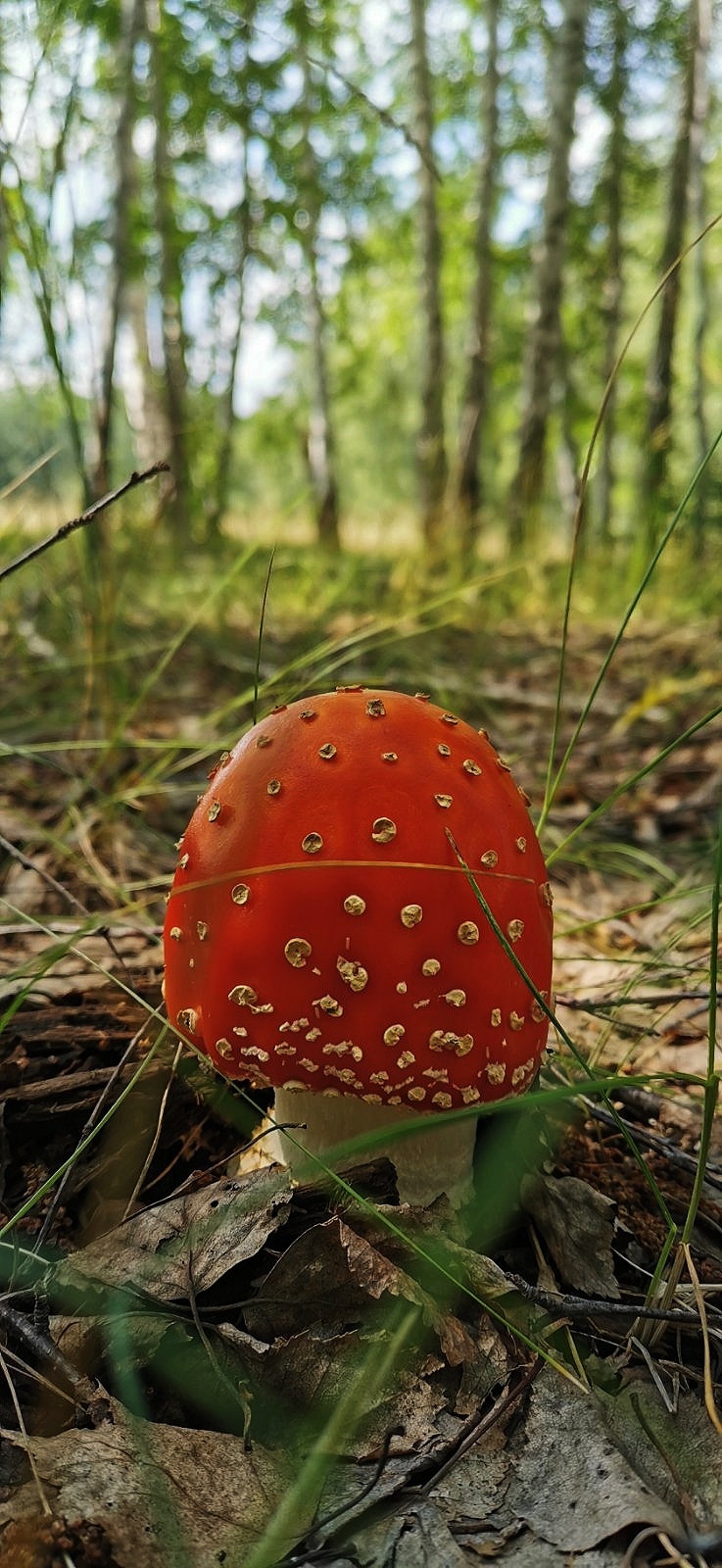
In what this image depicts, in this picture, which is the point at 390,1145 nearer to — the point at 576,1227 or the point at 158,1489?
the point at 576,1227

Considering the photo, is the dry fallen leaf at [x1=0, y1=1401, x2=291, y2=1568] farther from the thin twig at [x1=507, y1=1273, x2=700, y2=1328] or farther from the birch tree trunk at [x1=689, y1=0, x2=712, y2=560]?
the birch tree trunk at [x1=689, y1=0, x2=712, y2=560]

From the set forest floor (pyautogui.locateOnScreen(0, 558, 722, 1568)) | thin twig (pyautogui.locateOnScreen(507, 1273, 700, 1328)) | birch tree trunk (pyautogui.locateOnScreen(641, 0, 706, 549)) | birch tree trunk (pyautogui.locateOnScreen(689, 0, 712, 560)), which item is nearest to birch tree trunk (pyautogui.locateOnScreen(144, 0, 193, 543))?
birch tree trunk (pyautogui.locateOnScreen(641, 0, 706, 549))

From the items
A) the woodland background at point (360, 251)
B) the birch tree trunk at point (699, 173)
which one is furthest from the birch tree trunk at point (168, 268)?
the birch tree trunk at point (699, 173)

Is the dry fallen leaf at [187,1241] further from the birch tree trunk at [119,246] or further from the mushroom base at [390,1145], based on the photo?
the birch tree trunk at [119,246]

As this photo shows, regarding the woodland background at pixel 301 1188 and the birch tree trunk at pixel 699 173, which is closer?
the woodland background at pixel 301 1188

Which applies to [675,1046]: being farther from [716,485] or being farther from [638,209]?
[638,209]

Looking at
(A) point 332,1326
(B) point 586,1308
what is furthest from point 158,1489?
(B) point 586,1308
